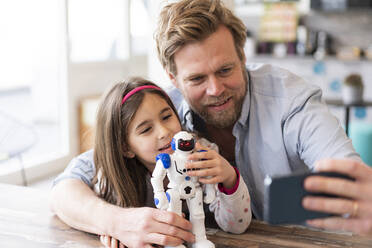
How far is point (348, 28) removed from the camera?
6277mm

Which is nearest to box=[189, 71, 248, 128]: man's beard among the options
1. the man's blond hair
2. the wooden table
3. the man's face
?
the man's face

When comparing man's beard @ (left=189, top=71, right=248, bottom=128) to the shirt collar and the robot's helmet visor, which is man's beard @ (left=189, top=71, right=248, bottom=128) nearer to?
the shirt collar

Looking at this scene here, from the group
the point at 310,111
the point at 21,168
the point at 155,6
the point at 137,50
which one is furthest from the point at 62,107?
the point at 310,111

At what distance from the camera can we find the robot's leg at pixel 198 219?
3.76ft

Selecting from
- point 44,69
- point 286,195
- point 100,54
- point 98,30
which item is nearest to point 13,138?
point 44,69

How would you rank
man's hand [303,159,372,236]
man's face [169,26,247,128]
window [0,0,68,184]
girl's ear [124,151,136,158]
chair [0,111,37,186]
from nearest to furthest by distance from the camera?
man's hand [303,159,372,236]
girl's ear [124,151,136,158]
man's face [169,26,247,128]
chair [0,111,37,186]
window [0,0,68,184]

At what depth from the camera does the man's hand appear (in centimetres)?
81

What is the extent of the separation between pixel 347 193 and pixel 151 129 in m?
0.70

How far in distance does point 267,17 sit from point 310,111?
5.28 metres

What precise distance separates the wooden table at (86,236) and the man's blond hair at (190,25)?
0.76m

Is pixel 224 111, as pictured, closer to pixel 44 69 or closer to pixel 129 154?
pixel 129 154

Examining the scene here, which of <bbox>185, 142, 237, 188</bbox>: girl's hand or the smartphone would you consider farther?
<bbox>185, 142, 237, 188</bbox>: girl's hand

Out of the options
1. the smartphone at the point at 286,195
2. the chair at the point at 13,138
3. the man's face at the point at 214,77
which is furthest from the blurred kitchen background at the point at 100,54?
the smartphone at the point at 286,195

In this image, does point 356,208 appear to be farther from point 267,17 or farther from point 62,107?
point 267,17
